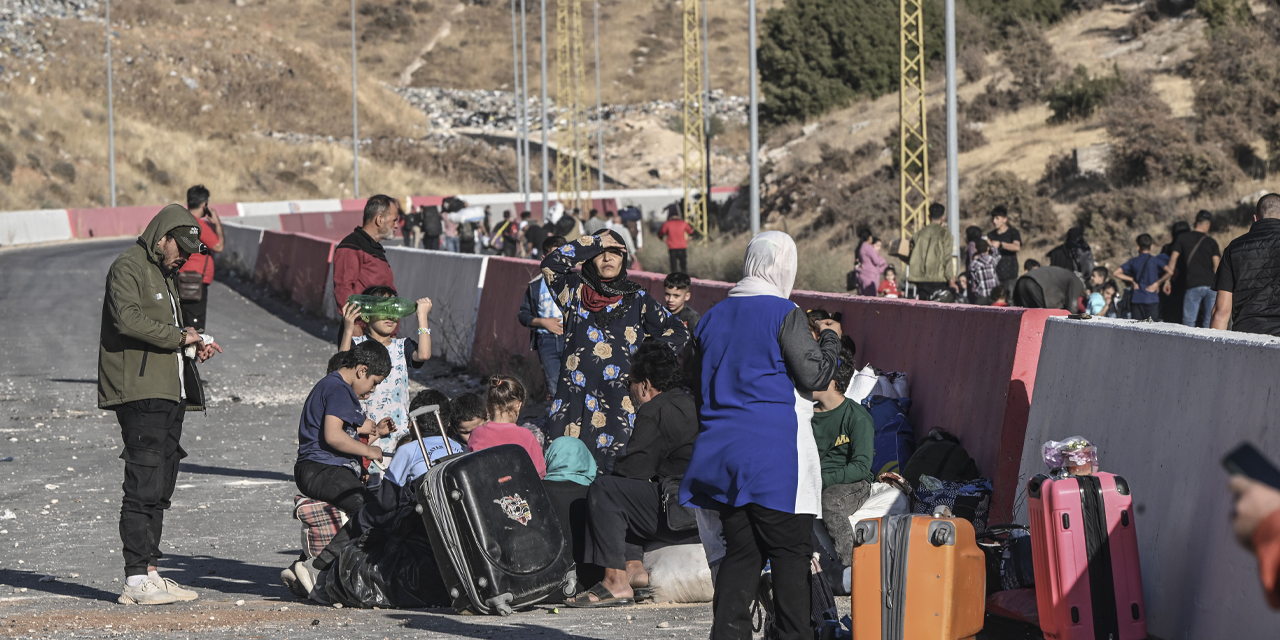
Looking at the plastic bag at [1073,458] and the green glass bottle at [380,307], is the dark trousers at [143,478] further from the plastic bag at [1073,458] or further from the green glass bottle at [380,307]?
the plastic bag at [1073,458]

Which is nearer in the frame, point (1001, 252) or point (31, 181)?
point (1001, 252)

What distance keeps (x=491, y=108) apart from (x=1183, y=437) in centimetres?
10199

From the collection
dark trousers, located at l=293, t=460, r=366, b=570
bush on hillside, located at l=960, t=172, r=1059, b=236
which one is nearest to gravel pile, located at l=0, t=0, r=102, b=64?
bush on hillside, located at l=960, t=172, r=1059, b=236

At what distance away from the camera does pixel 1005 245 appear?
1722 centimetres

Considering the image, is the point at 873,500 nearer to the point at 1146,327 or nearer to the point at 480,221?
the point at 1146,327

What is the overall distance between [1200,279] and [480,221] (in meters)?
26.6

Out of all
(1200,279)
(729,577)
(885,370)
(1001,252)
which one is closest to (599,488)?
(729,577)

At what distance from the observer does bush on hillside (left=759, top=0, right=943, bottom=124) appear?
73062 mm

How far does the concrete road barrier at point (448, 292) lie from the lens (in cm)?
1689

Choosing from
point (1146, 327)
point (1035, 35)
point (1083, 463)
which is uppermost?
point (1035, 35)

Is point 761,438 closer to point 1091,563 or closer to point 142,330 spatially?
point 1091,563

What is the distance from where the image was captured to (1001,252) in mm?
17422

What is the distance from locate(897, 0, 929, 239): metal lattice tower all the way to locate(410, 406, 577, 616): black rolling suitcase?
15.9m

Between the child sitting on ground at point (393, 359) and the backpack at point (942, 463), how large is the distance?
113 inches
